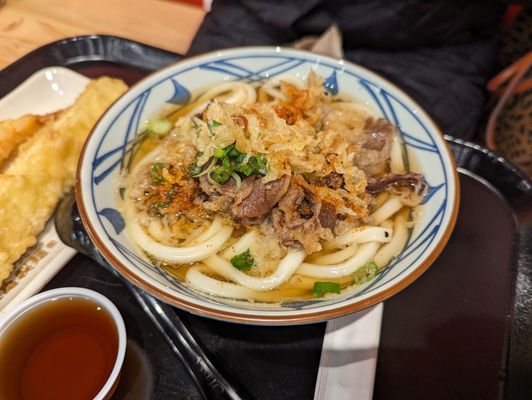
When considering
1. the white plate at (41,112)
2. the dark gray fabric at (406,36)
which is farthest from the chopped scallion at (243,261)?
the dark gray fabric at (406,36)

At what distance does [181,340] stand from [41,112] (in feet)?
5.00

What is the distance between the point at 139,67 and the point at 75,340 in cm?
169

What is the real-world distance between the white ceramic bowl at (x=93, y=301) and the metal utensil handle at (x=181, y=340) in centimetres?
16

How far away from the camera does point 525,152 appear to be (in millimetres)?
2928

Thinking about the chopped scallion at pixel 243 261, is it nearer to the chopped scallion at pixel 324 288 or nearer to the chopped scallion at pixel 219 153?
the chopped scallion at pixel 324 288

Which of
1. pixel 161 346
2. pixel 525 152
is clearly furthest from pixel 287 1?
pixel 161 346

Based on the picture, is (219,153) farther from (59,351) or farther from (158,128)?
(59,351)

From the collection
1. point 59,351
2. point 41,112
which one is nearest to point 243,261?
point 59,351

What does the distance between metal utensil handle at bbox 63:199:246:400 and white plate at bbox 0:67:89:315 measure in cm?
10

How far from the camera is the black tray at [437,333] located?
5.05 feet

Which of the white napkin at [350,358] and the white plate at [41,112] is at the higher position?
the white plate at [41,112]

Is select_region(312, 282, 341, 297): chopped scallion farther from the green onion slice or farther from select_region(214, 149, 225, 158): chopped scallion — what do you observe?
the green onion slice

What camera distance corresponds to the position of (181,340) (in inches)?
61.8

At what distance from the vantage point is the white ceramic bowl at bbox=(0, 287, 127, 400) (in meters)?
1.36
